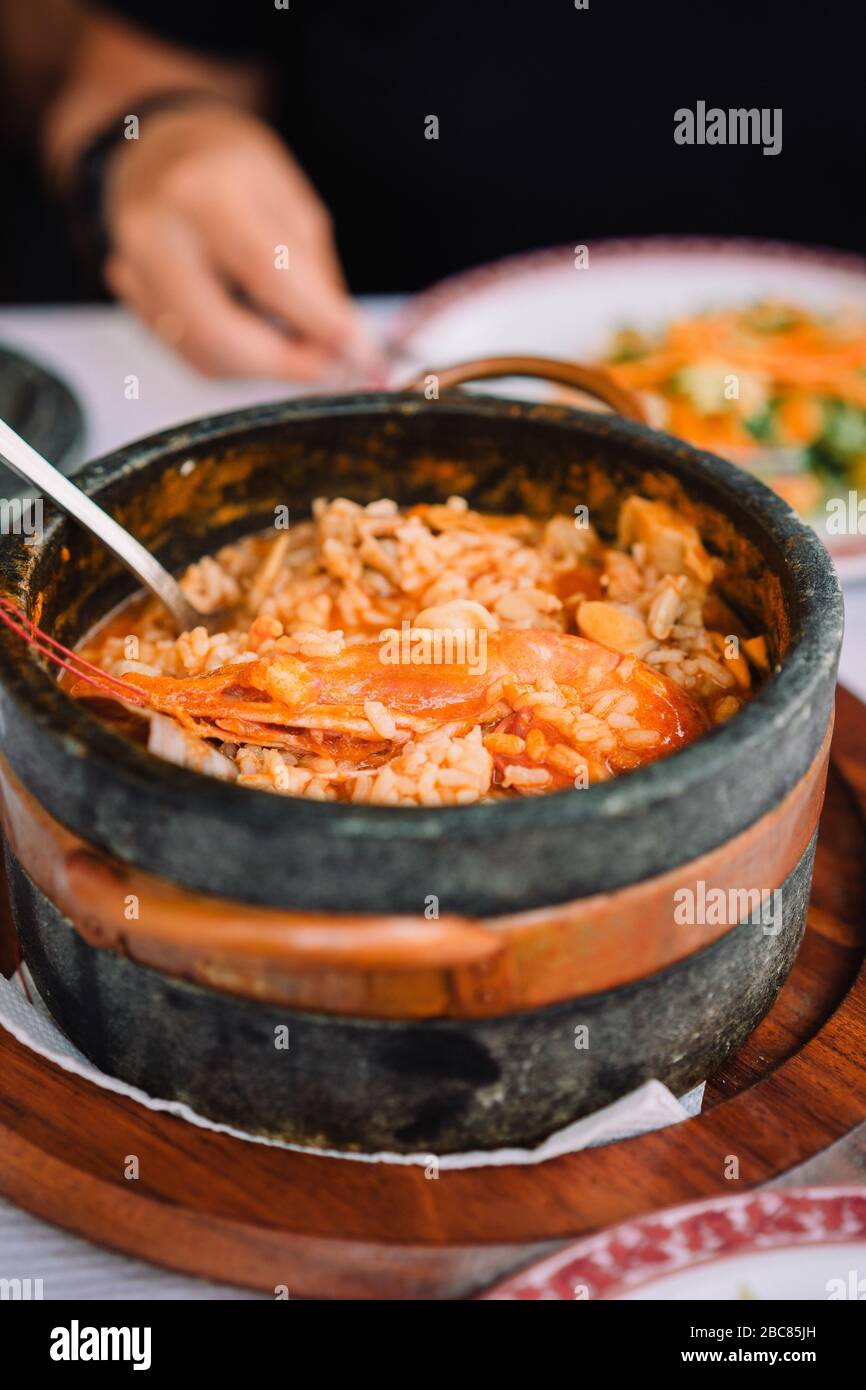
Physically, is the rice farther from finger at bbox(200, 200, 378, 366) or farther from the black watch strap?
the black watch strap

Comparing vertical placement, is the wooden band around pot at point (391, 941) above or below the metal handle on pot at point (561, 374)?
below

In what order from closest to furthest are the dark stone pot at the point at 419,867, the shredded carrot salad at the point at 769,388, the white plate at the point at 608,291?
the dark stone pot at the point at 419,867 → the shredded carrot salad at the point at 769,388 → the white plate at the point at 608,291

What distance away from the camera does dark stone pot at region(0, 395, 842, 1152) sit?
3.15ft

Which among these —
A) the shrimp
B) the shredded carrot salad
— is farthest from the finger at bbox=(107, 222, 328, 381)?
the shrimp

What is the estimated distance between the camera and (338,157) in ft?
12.2

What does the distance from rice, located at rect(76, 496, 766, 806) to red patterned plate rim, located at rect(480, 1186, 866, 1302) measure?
1.28 ft

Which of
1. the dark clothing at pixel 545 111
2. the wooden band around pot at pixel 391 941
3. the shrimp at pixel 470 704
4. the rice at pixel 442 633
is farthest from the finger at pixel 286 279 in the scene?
the wooden band around pot at pixel 391 941

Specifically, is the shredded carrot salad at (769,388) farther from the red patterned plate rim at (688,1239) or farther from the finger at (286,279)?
the red patterned plate rim at (688,1239)

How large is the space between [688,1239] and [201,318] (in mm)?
2175

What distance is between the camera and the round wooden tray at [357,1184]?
3.49 ft

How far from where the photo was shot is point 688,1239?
3.36ft

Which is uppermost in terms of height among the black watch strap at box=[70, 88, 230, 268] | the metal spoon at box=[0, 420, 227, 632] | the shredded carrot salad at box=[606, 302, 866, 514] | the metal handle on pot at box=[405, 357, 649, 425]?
the black watch strap at box=[70, 88, 230, 268]

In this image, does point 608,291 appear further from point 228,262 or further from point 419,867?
point 419,867

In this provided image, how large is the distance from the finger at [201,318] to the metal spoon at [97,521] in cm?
129
